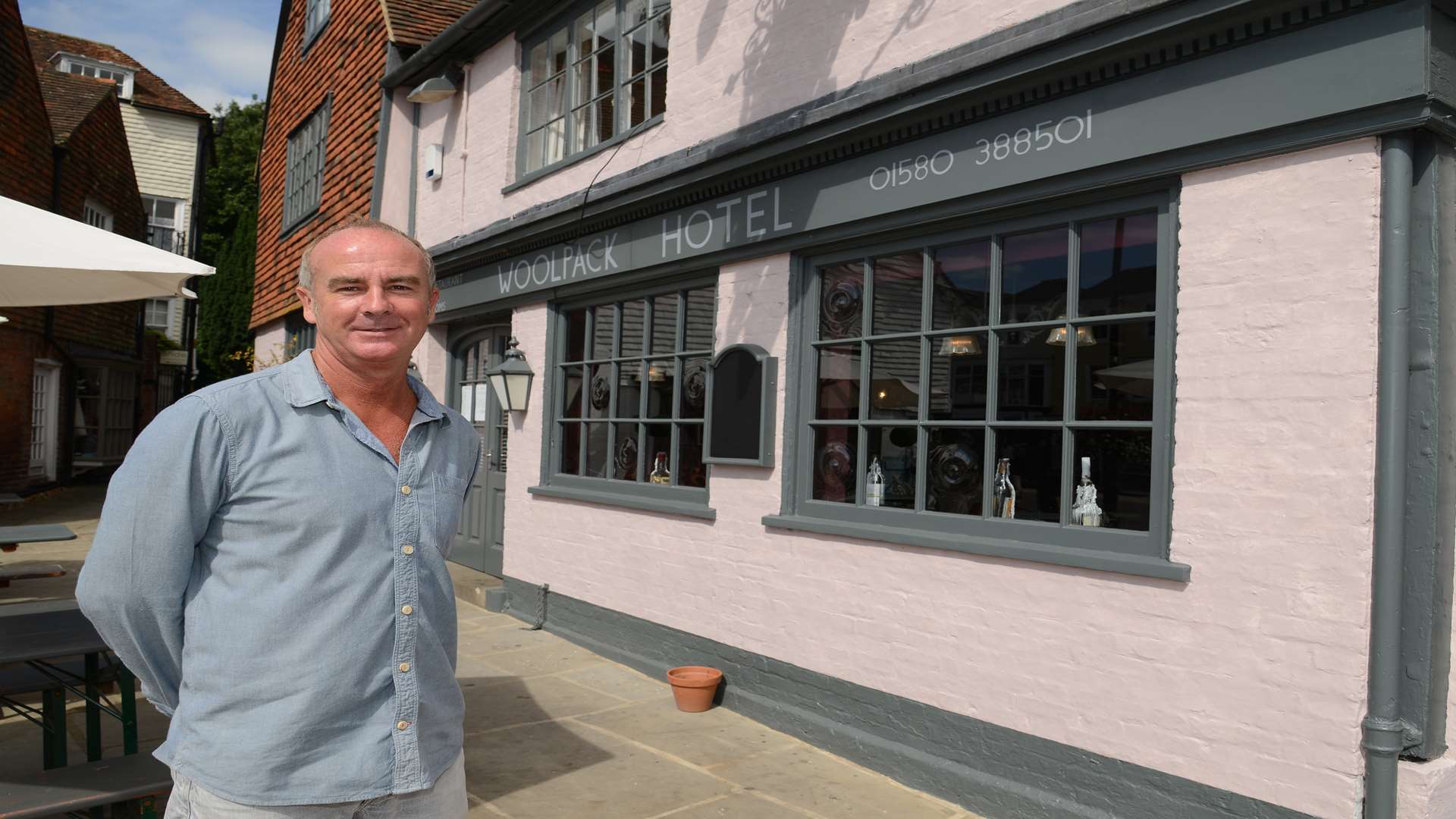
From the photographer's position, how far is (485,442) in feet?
31.3

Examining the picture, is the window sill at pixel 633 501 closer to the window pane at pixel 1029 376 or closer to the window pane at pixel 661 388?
the window pane at pixel 661 388

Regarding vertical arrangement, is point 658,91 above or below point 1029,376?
above

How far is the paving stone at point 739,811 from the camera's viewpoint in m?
4.33

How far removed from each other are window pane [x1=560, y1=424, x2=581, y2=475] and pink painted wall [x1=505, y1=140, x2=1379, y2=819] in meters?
3.66

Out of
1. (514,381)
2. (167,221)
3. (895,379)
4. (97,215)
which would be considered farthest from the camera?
(167,221)

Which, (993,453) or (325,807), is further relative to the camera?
(993,453)

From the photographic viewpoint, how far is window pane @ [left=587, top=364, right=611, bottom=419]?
7577 millimetres

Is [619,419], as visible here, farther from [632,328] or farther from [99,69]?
[99,69]

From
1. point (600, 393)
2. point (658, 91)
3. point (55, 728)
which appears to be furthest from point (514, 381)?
point (55, 728)

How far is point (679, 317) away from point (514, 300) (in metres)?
2.32

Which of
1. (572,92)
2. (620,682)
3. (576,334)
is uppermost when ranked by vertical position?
(572,92)

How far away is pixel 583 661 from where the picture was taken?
23.0 feet

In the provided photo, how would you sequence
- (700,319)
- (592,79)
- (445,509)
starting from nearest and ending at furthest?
(445,509), (700,319), (592,79)

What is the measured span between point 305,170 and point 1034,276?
11652 mm
